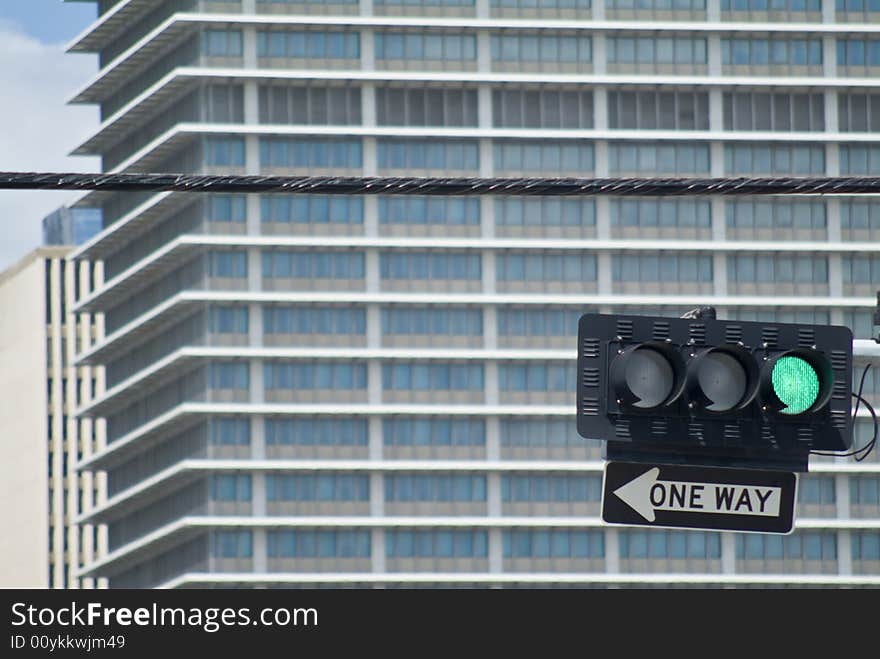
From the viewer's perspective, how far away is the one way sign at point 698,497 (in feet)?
38.2

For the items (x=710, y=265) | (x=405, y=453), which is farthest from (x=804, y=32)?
(x=405, y=453)

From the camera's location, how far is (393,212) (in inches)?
5773

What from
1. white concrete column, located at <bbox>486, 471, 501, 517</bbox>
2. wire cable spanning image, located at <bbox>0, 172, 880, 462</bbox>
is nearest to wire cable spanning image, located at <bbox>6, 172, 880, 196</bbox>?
wire cable spanning image, located at <bbox>0, 172, 880, 462</bbox>

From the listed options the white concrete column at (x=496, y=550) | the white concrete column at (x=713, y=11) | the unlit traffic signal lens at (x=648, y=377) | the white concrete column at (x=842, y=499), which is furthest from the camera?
the white concrete column at (x=842, y=499)

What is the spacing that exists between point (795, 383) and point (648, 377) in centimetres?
80

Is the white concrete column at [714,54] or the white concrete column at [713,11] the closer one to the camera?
the white concrete column at [714,54]

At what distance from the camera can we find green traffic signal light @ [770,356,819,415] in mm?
11562

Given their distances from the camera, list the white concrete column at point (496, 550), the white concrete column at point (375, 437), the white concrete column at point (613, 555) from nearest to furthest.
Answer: the white concrete column at point (375, 437), the white concrete column at point (496, 550), the white concrete column at point (613, 555)

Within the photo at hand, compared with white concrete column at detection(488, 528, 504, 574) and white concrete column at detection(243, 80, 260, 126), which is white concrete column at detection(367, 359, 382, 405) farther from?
white concrete column at detection(243, 80, 260, 126)

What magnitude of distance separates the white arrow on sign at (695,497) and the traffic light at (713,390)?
4.6 inches

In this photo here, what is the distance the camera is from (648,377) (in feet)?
37.2

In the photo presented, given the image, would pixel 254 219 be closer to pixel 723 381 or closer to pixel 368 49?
pixel 368 49

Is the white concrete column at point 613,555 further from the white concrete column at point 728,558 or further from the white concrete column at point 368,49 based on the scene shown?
the white concrete column at point 368,49

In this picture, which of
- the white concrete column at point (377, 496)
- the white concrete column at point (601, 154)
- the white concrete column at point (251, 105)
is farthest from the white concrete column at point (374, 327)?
the white concrete column at point (601, 154)
